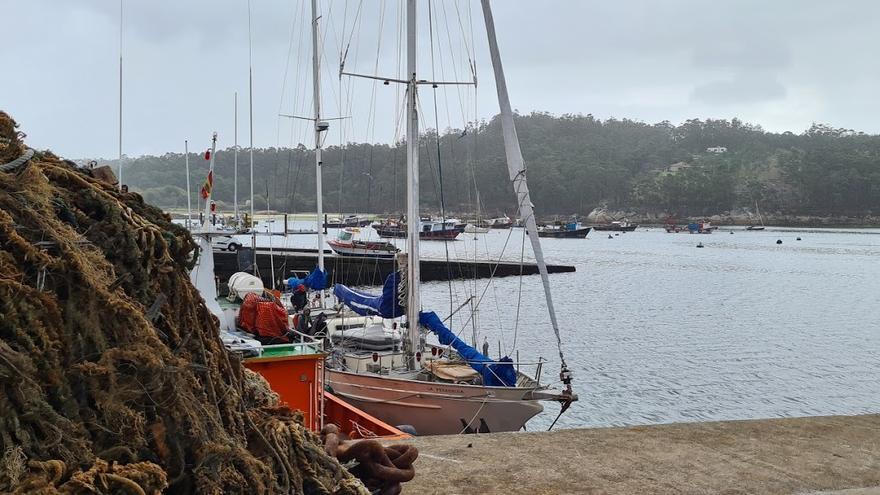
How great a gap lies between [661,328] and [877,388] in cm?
1257

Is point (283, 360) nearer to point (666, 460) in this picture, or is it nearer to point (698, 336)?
point (666, 460)

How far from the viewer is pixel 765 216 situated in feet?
555

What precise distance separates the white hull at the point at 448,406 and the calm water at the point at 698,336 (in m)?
4.41

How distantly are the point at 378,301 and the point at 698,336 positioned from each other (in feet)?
72.3

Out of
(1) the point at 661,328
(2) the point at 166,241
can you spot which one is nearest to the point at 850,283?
(1) the point at 661,328

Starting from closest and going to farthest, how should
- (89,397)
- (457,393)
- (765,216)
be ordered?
(89,397)
(457,393)
(765,216)

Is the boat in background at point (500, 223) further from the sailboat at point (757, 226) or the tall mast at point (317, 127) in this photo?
the tall mast at point (317, 127)

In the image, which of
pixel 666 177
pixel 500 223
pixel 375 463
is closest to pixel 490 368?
pixel 375 463

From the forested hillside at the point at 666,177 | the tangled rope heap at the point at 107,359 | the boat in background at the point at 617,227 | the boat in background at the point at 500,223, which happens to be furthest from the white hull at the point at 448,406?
the boat in background at the point at 617,227

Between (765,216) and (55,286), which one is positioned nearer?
(55,286)

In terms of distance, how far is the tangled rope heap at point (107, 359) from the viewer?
227 centimetres

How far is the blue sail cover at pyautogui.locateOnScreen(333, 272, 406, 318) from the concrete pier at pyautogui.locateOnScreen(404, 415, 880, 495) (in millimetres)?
10093

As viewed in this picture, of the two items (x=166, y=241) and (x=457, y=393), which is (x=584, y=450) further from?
(x=457, y=393)

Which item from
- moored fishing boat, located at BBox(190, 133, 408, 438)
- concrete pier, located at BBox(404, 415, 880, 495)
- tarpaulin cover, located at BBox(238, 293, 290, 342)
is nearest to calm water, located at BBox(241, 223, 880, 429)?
tarpaulin cover, located at BBox(238, 293, 290, 342)
